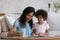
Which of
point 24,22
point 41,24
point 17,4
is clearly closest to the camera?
point 24,22

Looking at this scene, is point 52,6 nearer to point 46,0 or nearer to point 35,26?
point 46,0

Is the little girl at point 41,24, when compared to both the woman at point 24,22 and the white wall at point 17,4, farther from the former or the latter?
the white wall at point 17,4

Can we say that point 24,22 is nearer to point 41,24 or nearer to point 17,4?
point 41,24

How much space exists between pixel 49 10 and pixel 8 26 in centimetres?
138

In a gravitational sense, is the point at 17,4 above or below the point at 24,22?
above

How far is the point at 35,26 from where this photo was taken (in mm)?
3000

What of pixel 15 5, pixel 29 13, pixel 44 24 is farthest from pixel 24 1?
pixel 29 13

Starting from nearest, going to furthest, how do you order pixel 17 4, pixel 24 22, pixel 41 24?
pixel 24 22
pixel 41 24
pixel 17 4

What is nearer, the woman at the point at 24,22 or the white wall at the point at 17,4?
the woman at the point at 24,22

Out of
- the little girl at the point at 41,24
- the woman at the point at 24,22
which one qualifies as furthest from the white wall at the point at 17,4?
the woman at the point at 24,22

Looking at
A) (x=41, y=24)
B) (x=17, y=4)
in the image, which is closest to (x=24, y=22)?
(x=41, y=24)

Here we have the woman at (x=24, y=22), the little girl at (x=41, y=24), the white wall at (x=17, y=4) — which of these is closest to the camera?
the woman at (x=24, y=22)

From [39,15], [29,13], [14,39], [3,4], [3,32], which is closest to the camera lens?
[14,39]

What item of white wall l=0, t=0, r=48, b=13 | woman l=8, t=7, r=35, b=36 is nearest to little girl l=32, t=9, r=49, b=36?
woman l=8, t=7, r=35, b=36
